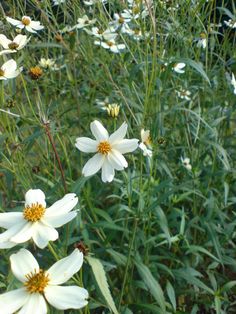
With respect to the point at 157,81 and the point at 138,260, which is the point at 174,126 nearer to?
the point at 157,81

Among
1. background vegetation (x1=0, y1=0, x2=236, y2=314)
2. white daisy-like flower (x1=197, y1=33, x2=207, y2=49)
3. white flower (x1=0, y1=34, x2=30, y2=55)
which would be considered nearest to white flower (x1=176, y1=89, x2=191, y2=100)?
background vegetation (x1=0, y1=0, x2=236, y2=314)

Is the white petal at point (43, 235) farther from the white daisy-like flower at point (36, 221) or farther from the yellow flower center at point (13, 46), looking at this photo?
the yellow flower center at point (13, 46)

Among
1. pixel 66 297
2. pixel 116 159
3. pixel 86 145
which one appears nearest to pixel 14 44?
pixel 86 145

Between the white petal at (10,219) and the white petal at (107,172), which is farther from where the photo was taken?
the white petal at (107,172)

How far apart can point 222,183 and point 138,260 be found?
0.60 m

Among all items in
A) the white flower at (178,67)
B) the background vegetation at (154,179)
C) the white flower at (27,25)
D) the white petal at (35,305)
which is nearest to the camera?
the white petal at (35,305)

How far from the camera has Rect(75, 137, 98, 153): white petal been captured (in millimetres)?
1182

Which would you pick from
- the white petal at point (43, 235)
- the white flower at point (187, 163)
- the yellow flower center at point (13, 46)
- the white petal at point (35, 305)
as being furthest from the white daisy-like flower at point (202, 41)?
the white petal at point (35, 305)

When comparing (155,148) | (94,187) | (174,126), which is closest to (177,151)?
(174,126)

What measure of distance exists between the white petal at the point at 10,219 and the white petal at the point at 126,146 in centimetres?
29

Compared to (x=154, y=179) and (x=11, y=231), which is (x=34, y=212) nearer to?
(x=11, y=231)

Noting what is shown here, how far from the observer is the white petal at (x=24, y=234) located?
859mm

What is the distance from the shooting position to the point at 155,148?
59.8 inches

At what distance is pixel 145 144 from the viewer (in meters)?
1.43
